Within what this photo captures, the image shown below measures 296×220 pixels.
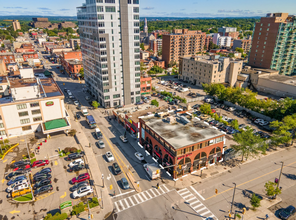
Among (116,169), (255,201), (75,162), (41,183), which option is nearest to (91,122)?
(75,162)

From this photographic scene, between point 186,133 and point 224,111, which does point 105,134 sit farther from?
point 224,111

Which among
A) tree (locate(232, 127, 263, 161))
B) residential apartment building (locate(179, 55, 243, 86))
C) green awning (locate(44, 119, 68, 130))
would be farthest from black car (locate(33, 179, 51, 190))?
residential apartment building (locate(179, 55, 243, 86))

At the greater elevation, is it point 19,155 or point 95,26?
point 95,26

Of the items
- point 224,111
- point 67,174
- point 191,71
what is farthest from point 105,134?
point 191,71

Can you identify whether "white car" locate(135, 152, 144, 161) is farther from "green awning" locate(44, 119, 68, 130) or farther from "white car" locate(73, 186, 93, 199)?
"green awning" locate(44, 119, 68, 130)

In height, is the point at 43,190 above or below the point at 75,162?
above

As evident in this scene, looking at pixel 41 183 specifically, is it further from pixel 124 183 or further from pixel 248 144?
pixel 248 144
